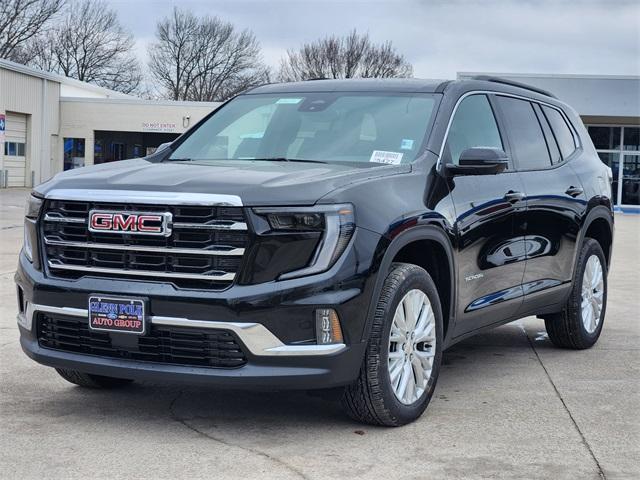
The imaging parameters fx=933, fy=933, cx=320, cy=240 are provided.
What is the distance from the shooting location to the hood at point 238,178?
4176 millimetres

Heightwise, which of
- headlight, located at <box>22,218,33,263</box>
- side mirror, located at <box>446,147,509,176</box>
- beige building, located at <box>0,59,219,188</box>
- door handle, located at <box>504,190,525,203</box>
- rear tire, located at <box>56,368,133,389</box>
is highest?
beige building, located at <box>0,59,219,188</box>

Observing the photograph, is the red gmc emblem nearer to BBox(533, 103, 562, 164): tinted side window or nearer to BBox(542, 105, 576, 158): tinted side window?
BBox(533, 103, 562, 164): tinted side window

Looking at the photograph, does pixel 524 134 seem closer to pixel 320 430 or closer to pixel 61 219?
pixel 320 430

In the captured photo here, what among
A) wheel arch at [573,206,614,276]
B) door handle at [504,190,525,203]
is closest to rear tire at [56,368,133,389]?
door handle at [504,190,525,203]

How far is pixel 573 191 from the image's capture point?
661 centimetres

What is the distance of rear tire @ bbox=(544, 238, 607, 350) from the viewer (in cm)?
679

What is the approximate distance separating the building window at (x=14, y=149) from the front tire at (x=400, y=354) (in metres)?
37.4

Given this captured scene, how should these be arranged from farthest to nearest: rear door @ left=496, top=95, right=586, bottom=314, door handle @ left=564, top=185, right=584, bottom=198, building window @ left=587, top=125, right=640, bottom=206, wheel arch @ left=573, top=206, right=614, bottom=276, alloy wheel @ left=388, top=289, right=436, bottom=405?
building window @ left=587, top=125, right=640, bottom=206, wheel arch @ left=573, top=206, right=614, bottom=276, door handle @ left=564, top=185, right=584, bottom=198, rear door @ left=496, top=95, right=586, bottom=314, alloy wheel @ left=388, top=289, right=436, bottom=405

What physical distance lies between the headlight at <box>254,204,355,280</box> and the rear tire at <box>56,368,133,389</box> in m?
1.63

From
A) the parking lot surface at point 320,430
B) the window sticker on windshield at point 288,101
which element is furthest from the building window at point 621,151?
the window sticker on windshield at point 288,101

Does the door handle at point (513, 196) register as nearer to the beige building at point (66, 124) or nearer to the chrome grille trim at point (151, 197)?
the chrome grille trim at point (151, 197)

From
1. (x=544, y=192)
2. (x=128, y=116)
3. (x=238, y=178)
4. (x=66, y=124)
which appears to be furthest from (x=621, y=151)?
(x=238, y=178)

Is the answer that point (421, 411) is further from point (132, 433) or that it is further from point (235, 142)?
point (235, 142)

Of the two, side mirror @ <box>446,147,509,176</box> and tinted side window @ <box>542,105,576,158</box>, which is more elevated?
tinted side window @ <box>542,105,576,158</box>
